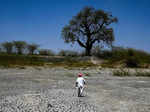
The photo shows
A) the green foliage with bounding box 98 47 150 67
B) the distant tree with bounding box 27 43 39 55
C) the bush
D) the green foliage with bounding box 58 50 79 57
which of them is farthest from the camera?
the distant tree with bounding box 27 43 39 55

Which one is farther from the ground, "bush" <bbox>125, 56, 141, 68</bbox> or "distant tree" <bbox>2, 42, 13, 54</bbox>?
"distant tree" <bbox>2, 42, 13, 54</bbox>

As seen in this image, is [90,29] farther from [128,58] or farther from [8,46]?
[8,46]

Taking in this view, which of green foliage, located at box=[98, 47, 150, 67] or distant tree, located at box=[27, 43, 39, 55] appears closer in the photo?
green foliage, located at box=[98, 47, 150, 67]

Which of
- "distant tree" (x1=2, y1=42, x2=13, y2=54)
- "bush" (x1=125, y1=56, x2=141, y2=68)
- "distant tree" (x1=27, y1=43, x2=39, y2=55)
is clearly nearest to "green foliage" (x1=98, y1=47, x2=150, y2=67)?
"bush" (x1=125, y1=56, x2=141, y2=68)

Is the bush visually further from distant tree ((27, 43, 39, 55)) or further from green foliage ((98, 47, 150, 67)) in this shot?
distant tree ((27, 43, 39, 55))

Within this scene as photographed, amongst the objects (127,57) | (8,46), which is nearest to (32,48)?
(8,46)

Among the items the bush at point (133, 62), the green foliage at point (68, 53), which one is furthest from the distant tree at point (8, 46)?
the bush at point (133, 62)

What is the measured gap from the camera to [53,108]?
6445 mm

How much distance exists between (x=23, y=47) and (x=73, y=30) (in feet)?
106

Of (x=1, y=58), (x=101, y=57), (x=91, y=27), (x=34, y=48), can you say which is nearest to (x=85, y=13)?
(x=91, y=27)

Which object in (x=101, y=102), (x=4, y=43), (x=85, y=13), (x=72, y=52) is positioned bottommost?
(x=101, y=102)

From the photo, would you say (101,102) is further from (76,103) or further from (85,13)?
(85,13)

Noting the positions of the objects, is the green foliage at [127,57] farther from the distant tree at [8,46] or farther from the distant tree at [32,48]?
the distant tree at [8,46]

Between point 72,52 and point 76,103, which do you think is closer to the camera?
point 76,103
